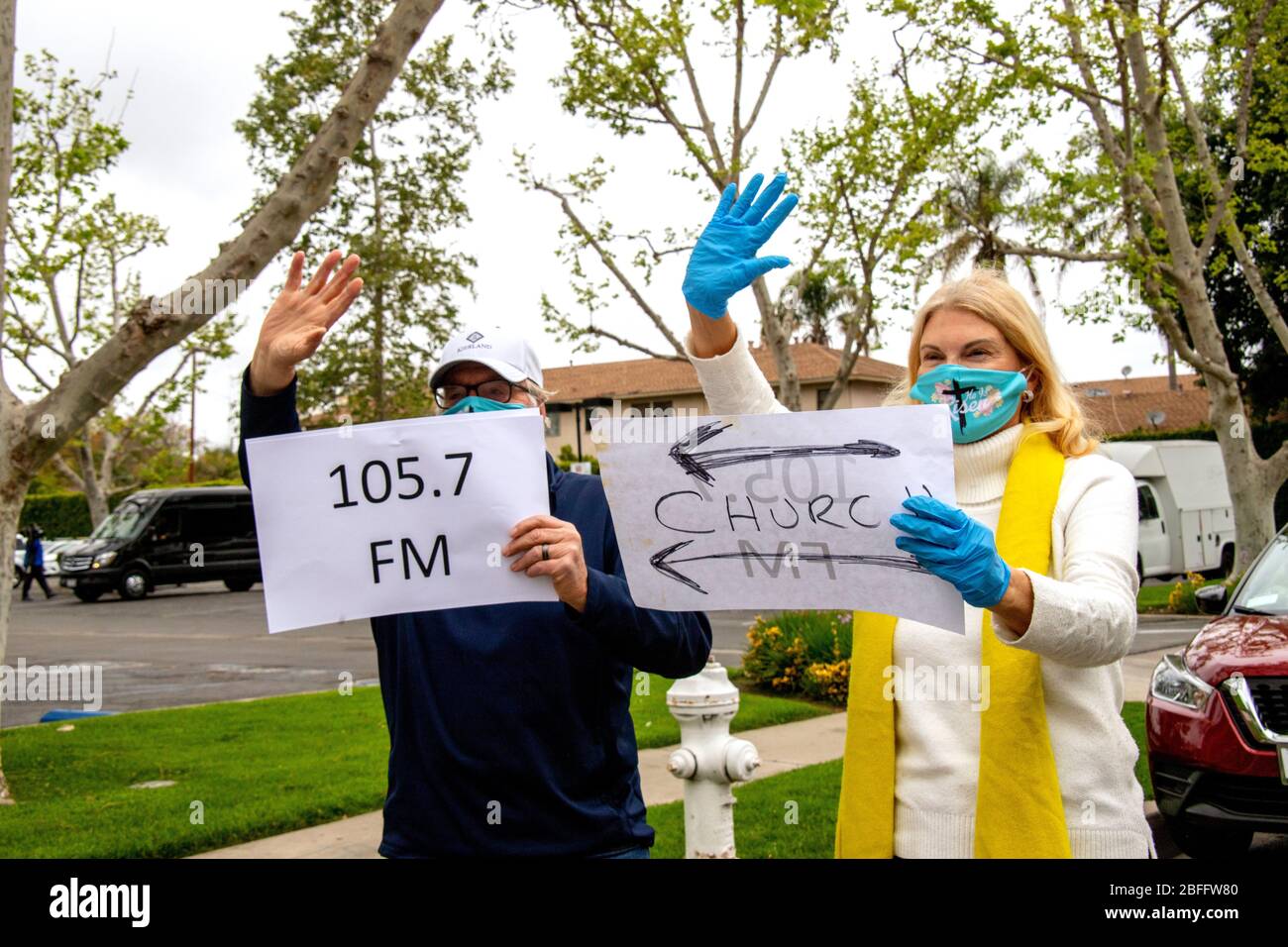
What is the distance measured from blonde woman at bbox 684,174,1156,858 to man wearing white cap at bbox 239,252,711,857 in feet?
1.46

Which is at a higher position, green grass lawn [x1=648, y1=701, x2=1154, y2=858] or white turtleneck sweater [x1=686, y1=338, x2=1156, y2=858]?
white turtleneck sweater [x1=686, y1=338, x2=1156, y2=858]

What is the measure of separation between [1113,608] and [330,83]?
2989 centimetres

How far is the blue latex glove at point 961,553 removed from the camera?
6.41ft

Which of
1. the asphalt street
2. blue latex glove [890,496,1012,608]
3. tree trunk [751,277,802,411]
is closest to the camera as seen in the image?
blue latex glove [890,496,1012,608]

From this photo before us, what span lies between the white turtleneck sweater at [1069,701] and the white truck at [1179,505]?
2315 centimetres

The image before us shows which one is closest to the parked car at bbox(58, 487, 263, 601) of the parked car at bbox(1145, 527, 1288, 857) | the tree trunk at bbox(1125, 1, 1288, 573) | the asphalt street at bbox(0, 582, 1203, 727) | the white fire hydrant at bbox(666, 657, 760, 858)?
the asphalt street at bbox(0, 582, 1203, 727)

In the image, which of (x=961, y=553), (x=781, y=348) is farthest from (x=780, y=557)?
(x=781, y=348)

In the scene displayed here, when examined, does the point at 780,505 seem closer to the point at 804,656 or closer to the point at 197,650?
the point at 804,656

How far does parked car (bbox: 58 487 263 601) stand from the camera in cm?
2764

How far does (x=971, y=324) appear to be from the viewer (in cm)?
241

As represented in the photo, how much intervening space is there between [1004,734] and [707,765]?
3297 mm

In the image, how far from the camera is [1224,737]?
5.45 metres

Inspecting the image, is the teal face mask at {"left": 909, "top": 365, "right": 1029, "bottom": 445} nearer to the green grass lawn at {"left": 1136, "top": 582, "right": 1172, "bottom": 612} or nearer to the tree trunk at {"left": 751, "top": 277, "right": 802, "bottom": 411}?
the tree trunk at {"left": 751, "top": 277, "right": 802, "bottom": 411}

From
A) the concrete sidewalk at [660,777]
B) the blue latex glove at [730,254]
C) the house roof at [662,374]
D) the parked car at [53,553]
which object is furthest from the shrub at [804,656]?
the parked car at [53,553]
